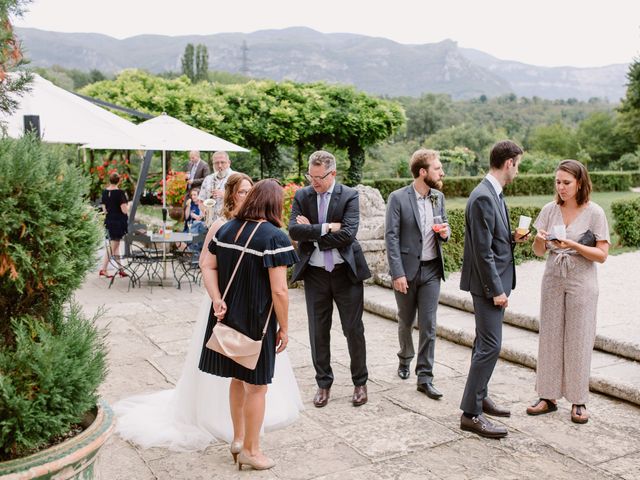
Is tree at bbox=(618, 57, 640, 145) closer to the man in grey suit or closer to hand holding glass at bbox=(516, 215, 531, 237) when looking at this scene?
the man in grey suit

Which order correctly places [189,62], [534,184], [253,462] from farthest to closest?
1. [189,62]
2. [534,184]
3. [253,462]

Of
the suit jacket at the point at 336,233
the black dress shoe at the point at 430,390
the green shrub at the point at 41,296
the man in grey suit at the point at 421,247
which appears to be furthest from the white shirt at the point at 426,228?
the green shrub at the point at 41,296

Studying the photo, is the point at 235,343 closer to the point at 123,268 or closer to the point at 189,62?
the point at 123,268

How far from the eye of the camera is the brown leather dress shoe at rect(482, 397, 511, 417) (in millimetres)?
4848

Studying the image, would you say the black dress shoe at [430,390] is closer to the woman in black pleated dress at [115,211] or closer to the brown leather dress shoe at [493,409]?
the brown leather dress shoe at [493,409]

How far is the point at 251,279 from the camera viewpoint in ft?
12.5

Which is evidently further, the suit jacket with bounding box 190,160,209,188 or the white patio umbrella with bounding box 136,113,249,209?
the suit jacket with bounding box 190,160,209,188

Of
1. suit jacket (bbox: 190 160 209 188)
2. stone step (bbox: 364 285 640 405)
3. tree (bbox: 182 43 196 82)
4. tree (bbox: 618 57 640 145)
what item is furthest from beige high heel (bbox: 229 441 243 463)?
tree (bbox: 182 43 196 82)

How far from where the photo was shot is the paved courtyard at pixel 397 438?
4012 millimetres

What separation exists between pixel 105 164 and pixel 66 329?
47.1 feet

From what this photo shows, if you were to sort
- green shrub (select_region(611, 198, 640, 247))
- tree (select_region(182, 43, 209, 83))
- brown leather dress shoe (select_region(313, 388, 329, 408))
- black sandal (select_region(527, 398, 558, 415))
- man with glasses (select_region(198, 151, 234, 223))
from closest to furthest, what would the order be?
black sandal (select_region(527, 398, 558, 415)), brown leather dress shoe (select_region(313, 388, 329, 408)), man with glasses (select_region(198, 151, 234, 223)), green shrub (select_region(611, 198, 640, 247)), tree (select_region(182, 43, 209, 83))

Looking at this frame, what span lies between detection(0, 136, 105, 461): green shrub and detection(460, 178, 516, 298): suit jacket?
2.53 metres

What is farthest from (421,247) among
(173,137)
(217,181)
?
(173,137)

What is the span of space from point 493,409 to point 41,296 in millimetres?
3349
